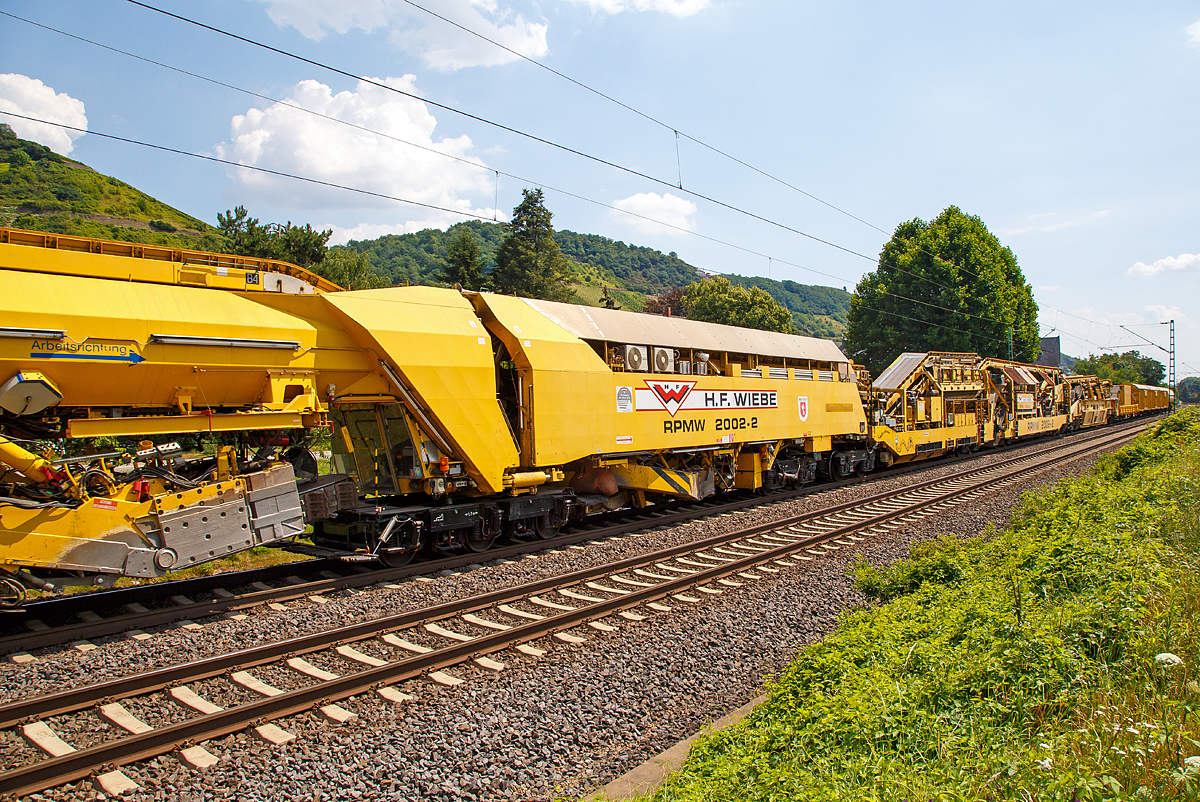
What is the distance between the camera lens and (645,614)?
7746mm

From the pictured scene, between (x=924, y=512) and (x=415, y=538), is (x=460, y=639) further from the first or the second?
(x=924, y=512)

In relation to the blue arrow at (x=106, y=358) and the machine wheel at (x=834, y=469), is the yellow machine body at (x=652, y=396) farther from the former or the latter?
the blue arrow at (x=106, y=358)

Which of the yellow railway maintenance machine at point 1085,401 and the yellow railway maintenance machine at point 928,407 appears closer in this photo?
the yellow railway maintenance machine at point 928,407

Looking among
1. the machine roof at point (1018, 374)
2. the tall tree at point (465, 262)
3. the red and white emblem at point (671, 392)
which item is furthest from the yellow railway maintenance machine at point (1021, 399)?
the tall tree at point (465, 262)

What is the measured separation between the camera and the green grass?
10.2 feet

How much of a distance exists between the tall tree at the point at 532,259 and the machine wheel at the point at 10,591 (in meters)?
46.4

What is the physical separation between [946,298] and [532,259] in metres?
31.4

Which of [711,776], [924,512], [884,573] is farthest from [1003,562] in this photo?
[924,512]

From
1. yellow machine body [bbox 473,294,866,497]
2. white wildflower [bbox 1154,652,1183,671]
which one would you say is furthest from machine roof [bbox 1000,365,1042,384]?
white wildflower [bbox 1154,652,1183,671]

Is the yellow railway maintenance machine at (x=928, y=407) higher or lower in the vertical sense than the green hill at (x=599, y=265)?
lower

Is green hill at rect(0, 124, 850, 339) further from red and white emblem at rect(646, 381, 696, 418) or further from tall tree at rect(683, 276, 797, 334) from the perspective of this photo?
red and white emblem at rect(646, 381, 696, 418)

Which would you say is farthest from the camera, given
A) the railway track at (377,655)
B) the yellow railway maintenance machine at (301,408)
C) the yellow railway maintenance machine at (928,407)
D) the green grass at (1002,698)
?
the yellow railway maintenance machine at (928,407)

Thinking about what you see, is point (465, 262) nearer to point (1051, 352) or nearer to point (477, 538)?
point (477, 538)

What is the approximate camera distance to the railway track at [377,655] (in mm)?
4688
